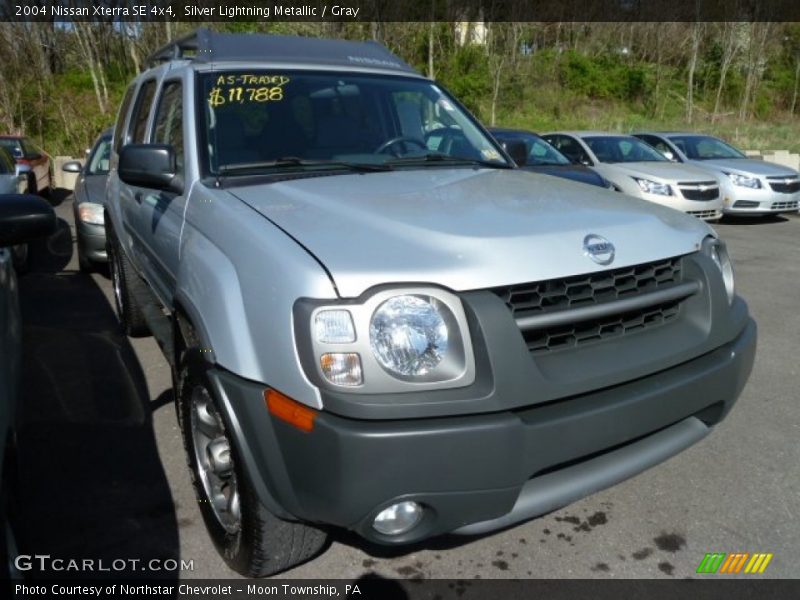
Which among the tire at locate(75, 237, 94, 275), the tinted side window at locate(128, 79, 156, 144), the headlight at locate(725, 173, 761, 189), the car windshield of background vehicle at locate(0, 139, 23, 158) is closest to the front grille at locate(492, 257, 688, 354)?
the tinted side window at locate(128, 79, 156, 144)

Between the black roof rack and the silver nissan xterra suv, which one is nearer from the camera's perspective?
the silver nissan xterra suv

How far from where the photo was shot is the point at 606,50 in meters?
37.5

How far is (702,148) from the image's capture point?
42.7 ft

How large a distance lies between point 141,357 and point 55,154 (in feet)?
65.2

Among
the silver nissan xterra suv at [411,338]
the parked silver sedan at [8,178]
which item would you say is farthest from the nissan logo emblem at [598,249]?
the parked silver sedan at [8,178]

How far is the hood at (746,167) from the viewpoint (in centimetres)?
1141

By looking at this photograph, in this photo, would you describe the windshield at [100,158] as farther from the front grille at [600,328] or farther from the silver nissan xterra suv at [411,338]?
the front grille at [600,328]

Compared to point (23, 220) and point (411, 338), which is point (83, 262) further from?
point (411, 338)

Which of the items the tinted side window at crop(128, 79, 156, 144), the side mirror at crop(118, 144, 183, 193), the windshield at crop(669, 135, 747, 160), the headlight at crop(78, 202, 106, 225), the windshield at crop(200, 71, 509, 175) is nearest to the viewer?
the side mirror at crop(118, 144, 183, 193)

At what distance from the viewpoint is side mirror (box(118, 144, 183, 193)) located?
300cm

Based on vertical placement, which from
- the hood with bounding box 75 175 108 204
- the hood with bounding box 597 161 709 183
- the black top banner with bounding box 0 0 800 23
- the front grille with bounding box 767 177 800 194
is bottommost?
the front grille with bounding box 767 177 800 194

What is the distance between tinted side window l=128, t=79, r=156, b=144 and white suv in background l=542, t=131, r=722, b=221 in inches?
295

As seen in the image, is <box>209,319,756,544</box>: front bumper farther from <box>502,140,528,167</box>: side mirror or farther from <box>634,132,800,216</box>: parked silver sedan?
<box>634,132,800,216</box>: parked silver sedan

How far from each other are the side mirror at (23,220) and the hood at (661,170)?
971 centimetres
